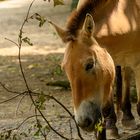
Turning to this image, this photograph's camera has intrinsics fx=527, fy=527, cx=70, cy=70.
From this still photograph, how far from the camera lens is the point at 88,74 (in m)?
4.94

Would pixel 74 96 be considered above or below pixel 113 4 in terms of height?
below

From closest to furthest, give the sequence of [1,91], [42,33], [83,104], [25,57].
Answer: [83,104], [1,91], [25,57], [42,33]

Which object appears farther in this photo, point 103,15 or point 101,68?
point 103,15

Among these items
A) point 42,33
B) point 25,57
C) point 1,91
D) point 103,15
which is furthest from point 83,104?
point 42,33

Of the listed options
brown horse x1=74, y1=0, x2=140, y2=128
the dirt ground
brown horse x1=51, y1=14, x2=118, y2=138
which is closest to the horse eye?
brown horse x1=51, y1=14, x2=118, y2=138

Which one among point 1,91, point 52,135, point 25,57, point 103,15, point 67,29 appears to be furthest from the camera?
point 25,57

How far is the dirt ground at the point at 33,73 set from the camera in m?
6.58

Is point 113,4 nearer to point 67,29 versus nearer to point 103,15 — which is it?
point 103,15

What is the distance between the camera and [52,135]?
6.28 m

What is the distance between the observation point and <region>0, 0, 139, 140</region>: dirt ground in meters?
6.58

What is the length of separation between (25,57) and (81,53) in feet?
23.1

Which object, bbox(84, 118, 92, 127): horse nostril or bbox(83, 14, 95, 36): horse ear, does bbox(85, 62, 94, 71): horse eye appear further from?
Result: bbox(84, 118, 92, 127): horse nostril

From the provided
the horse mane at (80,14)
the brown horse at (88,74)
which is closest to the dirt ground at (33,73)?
the brown horse at (88,74)

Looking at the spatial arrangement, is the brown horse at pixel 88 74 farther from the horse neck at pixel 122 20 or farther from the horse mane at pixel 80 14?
the horse neck at pixel 122 20
